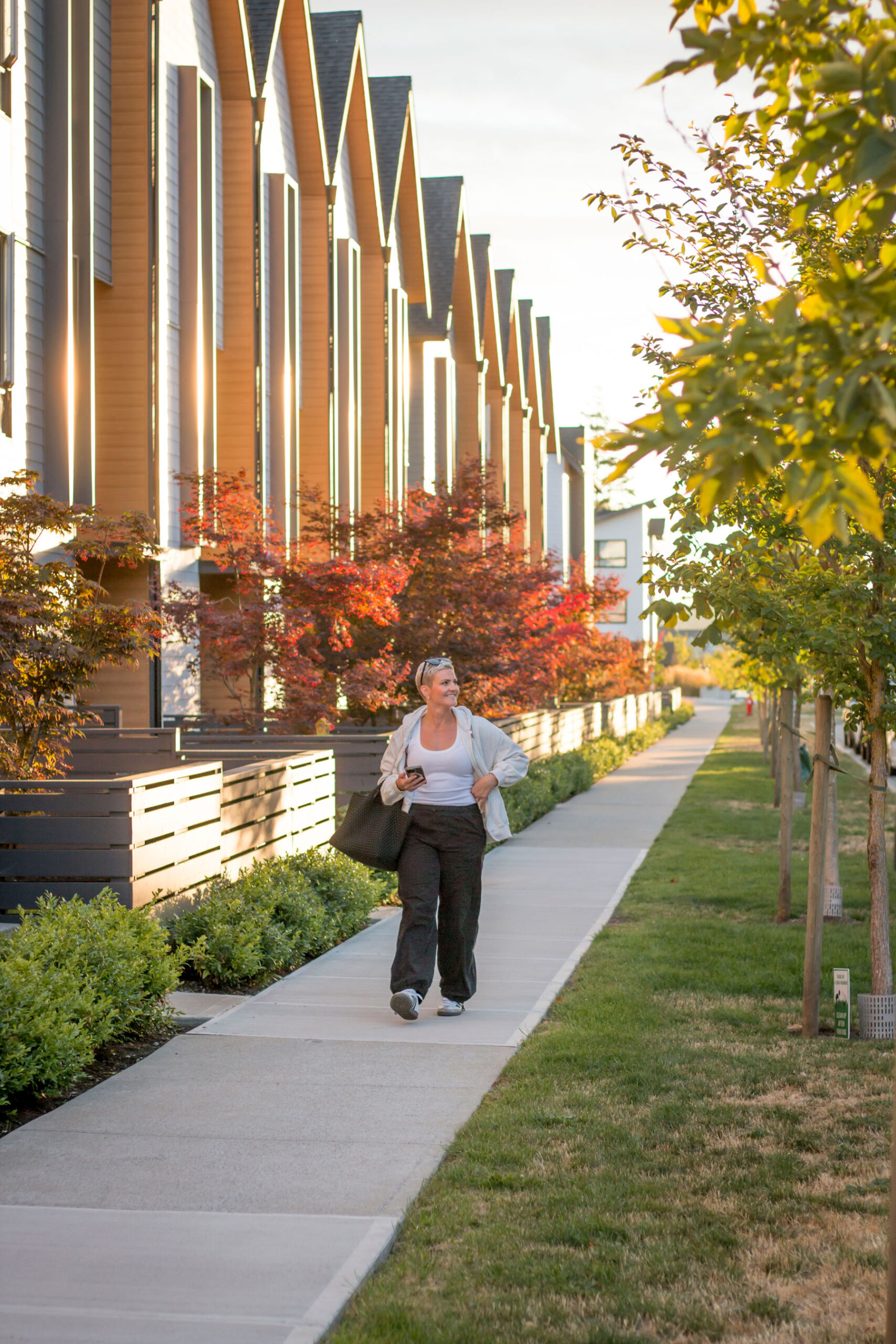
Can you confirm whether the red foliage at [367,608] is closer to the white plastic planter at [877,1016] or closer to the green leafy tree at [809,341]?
the white plastic planter at [877,1016]

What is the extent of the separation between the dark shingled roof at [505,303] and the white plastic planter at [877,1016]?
34707 millimetres

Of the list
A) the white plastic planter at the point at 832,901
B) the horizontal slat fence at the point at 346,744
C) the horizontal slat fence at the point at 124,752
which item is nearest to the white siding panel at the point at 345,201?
the horizontal slat fence at the point at 346,744

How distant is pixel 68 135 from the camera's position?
1480 cm

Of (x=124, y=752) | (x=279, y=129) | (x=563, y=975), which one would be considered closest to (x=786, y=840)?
(x=563, y=975)

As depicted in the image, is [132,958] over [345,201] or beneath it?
beneath

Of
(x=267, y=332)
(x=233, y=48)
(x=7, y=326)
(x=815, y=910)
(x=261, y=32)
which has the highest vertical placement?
(x=261, y=32)

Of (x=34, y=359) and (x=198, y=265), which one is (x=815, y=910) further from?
(x=198, y=265)

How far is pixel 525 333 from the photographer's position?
155ft

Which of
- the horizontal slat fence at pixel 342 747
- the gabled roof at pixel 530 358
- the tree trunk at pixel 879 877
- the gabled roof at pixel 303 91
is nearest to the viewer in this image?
the tree trunk at pixel 879 877

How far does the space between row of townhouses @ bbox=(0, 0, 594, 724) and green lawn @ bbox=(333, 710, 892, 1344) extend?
29.7 ft

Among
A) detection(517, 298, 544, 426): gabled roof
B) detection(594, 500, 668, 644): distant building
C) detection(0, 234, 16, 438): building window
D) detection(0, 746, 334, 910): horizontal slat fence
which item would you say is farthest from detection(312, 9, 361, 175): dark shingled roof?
detection(594, 500, 668, 644): distant building

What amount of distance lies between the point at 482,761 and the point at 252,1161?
A: 291 cm

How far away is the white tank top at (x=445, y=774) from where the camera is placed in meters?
7.70

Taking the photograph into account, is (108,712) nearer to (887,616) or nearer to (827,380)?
(887,616)
